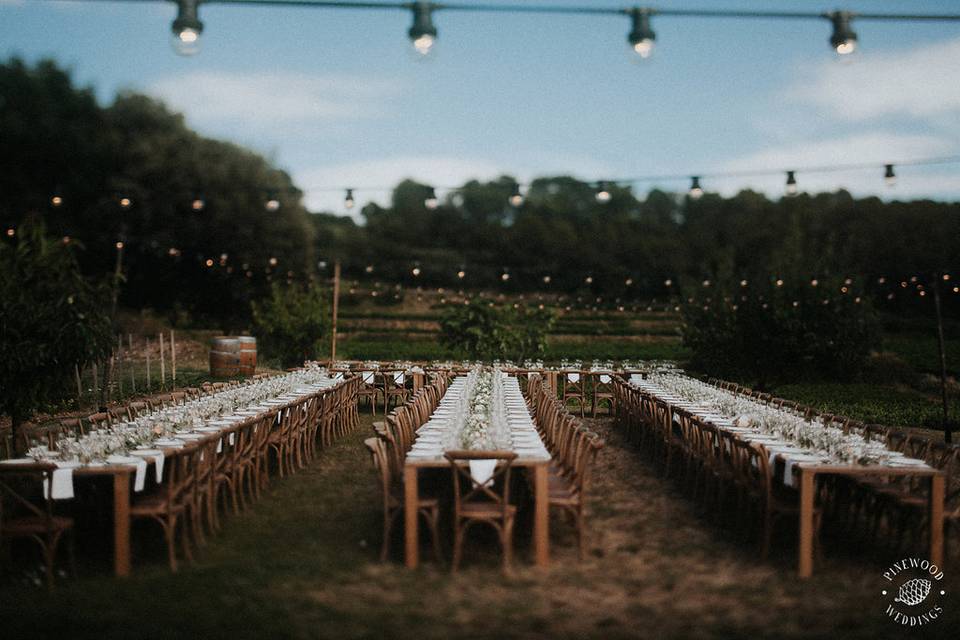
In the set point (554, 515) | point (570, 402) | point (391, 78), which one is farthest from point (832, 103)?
point (554, 515)

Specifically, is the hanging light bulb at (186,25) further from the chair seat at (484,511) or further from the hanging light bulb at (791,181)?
the hanging light bulb at (791,181)

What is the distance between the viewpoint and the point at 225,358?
17062 millimetres

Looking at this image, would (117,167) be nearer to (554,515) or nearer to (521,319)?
(521,319)

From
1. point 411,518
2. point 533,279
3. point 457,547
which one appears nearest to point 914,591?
point 457,547

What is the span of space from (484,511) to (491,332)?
12455mm

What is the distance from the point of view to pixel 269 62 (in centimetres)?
1213

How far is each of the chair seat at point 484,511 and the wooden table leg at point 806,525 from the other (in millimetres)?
1756

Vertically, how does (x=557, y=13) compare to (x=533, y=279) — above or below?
above

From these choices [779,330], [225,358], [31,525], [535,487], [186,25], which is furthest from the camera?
[779,330]

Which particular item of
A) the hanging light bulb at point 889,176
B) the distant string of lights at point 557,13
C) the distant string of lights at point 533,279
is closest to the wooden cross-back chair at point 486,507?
the distant string of lights at point 557,13

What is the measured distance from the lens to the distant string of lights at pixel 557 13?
14.9 feet

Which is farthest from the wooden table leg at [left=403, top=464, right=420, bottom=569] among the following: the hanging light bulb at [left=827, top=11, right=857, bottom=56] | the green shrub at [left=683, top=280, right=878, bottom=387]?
the green shrub at [left=683, top=280, right=878, bottom=387]

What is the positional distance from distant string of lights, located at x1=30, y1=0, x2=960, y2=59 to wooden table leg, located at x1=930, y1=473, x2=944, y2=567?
8.60 feet

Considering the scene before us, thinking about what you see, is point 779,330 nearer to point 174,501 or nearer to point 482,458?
point 482,458
